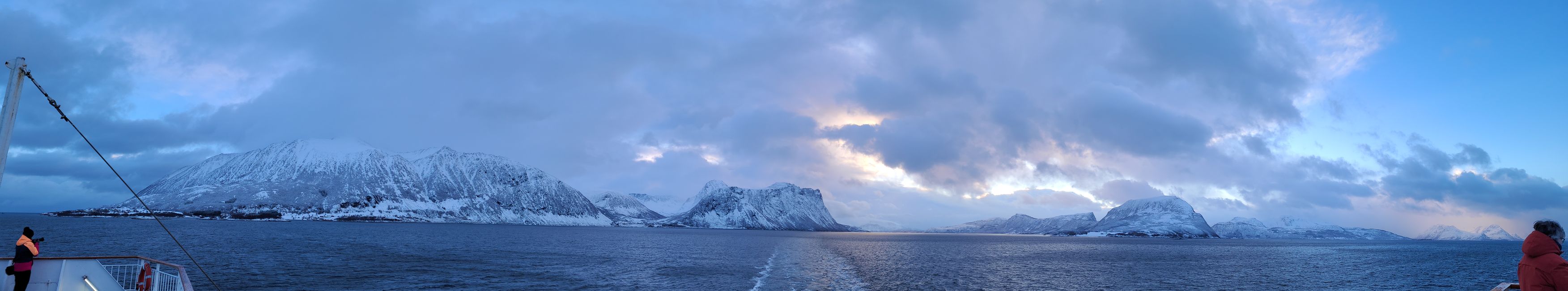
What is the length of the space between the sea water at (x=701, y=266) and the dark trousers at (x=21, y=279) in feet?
90.7

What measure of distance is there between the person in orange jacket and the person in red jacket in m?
38.5

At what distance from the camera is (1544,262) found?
10.7 m

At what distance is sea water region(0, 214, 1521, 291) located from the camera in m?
58.2

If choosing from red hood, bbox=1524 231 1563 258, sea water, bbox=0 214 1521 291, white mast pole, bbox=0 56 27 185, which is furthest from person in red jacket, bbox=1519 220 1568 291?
sea water, bbox=0 214 1521 291

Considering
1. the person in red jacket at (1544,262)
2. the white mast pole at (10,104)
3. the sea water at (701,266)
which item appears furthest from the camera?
the sea water at (701,266)

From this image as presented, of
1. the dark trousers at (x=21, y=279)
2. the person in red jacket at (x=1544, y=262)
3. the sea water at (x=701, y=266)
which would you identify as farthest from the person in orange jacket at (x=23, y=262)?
the person in red jacket at (x=1544, y=262)

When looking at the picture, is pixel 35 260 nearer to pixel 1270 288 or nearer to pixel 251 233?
pixel 1270 288

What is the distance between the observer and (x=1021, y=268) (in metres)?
89.6

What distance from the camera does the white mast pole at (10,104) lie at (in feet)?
66.6

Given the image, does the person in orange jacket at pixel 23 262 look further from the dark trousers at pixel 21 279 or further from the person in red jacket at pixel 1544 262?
the person in red jacket at pixel 1544 262

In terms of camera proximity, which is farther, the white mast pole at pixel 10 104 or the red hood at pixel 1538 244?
the white mast pole at pixel 10 104

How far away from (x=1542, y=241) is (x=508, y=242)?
489ft

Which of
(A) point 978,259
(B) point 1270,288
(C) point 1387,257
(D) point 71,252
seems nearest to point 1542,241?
(B) point 1270,288

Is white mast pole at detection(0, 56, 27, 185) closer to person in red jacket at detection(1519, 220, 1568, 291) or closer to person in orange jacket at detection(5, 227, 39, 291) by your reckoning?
person in orange jacket at detection(5, 227, 39, 291)
